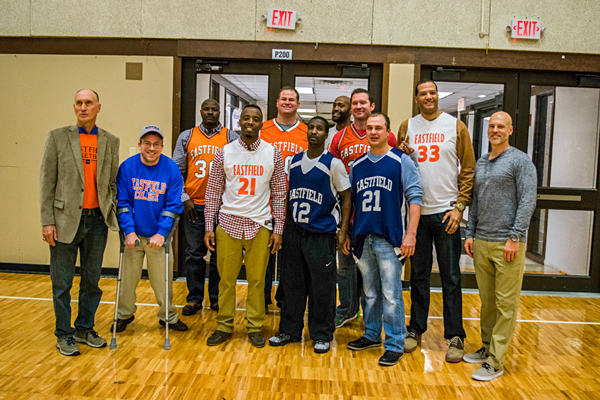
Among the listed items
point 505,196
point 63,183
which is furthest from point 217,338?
point 505,196

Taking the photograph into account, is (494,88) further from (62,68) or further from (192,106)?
(62,68)

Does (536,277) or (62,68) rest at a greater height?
(62,68)

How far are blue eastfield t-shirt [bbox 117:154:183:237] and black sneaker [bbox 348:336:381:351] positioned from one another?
1557mm

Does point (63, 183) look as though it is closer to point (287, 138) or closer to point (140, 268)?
point (140, 268)

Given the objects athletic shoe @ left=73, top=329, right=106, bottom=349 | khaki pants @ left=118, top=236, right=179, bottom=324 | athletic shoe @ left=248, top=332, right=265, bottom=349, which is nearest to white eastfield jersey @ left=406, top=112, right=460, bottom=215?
athletic shoe @ left=248, top=332, right=265, bottom=349

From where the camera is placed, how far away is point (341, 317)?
3.92 m

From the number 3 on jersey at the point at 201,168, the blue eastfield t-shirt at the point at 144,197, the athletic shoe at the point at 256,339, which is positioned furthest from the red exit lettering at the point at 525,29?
the athletic shoe at the point at 256,339

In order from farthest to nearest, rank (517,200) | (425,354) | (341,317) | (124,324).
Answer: (341,317) < (124,324) < (425,354) < (517,200)

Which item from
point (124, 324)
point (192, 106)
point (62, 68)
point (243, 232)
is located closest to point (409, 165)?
point (243, 232)

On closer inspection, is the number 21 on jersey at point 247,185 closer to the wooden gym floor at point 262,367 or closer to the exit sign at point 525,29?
the wooden gym floor at point 262,367

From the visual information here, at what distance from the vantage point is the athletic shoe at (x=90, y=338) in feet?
10.9

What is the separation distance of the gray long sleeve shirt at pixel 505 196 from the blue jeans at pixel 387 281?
624 millimetres

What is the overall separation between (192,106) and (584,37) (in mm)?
4192

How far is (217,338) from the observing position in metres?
3.42
